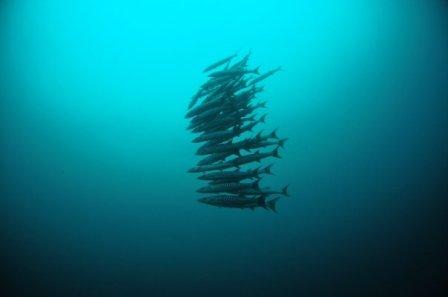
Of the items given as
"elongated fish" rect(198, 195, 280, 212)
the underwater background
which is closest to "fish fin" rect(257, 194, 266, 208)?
"elongated fish" rect(198, 195, 280, 212)

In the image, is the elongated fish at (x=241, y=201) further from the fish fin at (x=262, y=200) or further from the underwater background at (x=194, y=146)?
the underwater background at (x=194, y=146)

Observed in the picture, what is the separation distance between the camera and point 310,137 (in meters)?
11.7

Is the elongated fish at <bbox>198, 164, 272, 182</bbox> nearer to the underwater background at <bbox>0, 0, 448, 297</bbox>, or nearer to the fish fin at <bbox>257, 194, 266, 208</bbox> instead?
the fish fin at <bbox>257, 194, 266, 208</bbox>

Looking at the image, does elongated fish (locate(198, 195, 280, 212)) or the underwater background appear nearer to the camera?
elongated fish (locate(198, 195, 280, 212))

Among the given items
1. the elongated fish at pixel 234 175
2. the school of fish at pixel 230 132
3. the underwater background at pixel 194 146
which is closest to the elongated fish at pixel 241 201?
the school of fish at pixel 230 132

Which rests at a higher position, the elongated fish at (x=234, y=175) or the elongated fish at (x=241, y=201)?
the elongated fish at (x=234, y=175)

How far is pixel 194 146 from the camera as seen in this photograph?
11.8 metres

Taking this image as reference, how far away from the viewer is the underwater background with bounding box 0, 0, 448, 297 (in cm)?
736

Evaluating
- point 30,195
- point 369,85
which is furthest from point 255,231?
point 30,195

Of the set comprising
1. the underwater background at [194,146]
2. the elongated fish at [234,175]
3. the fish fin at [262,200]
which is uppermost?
the underwater background at [194,146]

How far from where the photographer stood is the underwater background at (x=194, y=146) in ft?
24.1

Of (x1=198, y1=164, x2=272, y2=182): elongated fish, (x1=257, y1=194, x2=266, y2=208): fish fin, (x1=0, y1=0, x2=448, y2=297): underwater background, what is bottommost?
(x1=257, y1=194, x2=266, y2=208): fish fin

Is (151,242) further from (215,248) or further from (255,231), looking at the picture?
(255,231)

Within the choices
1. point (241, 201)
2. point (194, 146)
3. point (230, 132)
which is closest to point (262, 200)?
point (241, 201)
